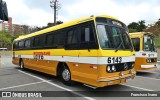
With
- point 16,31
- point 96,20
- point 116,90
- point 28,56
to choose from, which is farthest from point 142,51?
point 16,31

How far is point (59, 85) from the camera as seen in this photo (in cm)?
1012

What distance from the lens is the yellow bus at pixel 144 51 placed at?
12984mm

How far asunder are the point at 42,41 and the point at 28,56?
10.0 ft

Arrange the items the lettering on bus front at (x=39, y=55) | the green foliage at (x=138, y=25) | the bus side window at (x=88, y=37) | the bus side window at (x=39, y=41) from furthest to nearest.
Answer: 1. the green foliage at (x=138, y=25)
2. the bus side window at (x=39, y=41)
3. the lettering on bus front at (x=39, y=55)
4. the bus side window at (x=88, y=37)

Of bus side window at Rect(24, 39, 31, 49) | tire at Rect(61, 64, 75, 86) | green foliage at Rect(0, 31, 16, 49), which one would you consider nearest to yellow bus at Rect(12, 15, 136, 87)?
tire at Rect(61, 64, 75, 86)

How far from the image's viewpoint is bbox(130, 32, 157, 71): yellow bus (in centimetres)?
1298

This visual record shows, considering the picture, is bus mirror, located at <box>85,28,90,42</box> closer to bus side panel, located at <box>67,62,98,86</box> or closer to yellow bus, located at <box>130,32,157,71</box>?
bus side panel, located at <box>67,62,98,86</box>

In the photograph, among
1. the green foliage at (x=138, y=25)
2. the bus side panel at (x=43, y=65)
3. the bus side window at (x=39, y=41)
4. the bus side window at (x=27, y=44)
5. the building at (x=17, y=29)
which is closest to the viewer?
the bus side panel at (x=43, y=65)

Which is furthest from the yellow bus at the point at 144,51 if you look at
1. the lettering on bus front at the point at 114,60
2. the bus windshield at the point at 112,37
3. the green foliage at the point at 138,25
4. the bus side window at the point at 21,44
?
the green foliage at the point at 138,25

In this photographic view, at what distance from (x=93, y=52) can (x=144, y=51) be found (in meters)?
6.09

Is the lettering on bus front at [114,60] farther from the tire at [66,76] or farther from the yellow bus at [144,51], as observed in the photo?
the yellow bus at [144,51]

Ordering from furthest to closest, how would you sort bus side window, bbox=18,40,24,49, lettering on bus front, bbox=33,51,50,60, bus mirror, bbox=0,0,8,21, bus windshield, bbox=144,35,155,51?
bus side window, bbox=18,40,24,49 < bus windshield, bbox=144,35,155,51 < lettering on bus front, bbox=33,51,50,60 < bus mirror, bbox=0,0,8,21

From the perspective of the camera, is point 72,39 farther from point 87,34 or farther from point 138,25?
point 138,25

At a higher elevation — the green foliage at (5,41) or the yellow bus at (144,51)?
the green foliage at (5,41)
